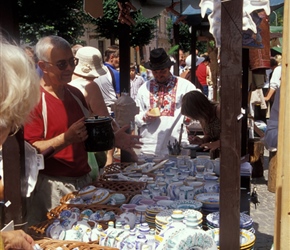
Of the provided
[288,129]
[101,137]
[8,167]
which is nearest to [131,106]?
[101,137]

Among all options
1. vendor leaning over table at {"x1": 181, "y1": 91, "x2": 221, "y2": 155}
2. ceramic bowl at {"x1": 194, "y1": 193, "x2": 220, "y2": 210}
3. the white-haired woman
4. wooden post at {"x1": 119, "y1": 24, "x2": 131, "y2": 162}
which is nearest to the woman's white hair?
the white-haired woman

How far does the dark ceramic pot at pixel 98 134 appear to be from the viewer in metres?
2.49

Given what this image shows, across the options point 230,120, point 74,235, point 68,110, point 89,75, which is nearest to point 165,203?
point 74,235

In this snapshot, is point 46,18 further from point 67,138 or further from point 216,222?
point 216,222

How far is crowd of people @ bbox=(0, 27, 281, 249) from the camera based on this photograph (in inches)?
49.8

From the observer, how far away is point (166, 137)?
4.20 meters

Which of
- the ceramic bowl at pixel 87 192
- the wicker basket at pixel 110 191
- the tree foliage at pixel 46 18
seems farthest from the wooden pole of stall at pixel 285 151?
the tree foliage at pixel 46 18

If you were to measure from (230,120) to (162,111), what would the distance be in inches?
101

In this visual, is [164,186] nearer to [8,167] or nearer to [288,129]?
[8,167]

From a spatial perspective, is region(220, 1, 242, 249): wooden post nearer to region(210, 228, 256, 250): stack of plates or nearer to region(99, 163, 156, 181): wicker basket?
region(210, 228, 256, 250): stack of plates

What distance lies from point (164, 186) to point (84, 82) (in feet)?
5.98

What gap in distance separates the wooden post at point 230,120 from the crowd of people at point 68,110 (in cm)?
71

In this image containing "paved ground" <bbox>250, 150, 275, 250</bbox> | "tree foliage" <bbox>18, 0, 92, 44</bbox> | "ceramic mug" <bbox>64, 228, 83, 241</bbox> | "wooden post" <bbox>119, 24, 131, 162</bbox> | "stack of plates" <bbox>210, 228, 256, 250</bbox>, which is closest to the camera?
"stack of plates" <bbox>210, 228, 256, 250</bbox>

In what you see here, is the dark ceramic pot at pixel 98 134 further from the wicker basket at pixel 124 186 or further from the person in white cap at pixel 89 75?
the person in white cap at pixel 89 75
